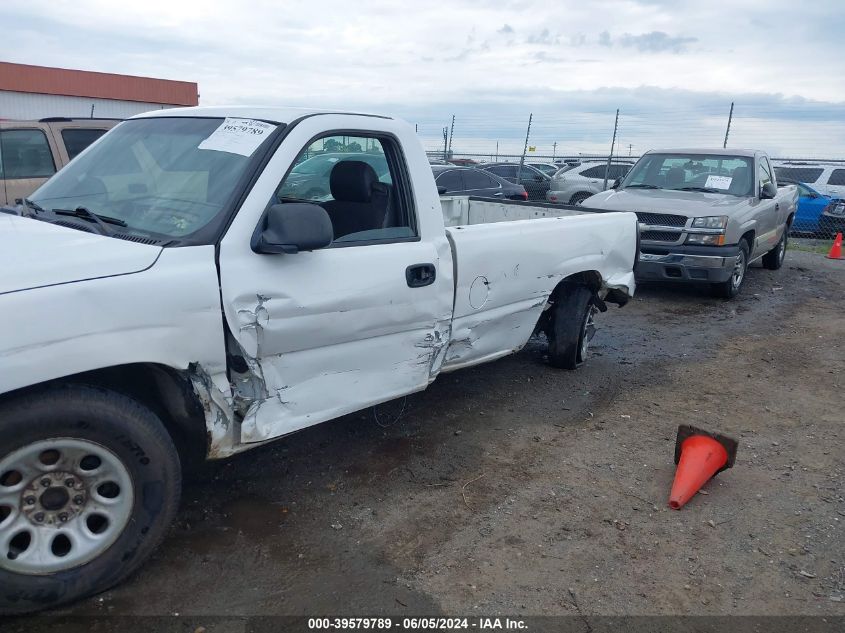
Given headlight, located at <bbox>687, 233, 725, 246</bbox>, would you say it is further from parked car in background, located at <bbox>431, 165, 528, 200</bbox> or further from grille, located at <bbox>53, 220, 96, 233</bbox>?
grille, located at <bbox>53, 220, 96, 233</bbox>

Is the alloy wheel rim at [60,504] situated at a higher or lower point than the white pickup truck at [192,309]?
lower

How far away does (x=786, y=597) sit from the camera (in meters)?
3.17

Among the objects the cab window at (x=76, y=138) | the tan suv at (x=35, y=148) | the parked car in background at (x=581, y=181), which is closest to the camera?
the tan suv at (x=35, y=148)

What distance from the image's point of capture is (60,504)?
2.80 m

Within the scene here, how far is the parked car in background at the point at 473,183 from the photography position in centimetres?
1486

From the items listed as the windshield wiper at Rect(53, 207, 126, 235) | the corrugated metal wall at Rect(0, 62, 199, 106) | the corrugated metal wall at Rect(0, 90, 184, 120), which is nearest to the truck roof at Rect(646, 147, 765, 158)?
the windshield wiper at Rect(53, 207, 126, 235)

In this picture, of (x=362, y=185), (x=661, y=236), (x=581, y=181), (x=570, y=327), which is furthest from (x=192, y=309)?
(x=581, y=181)

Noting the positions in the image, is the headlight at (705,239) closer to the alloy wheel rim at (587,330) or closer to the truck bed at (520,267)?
the truck bed at (520,267)

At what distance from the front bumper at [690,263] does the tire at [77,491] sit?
23.0ft

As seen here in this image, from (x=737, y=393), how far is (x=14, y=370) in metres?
5.17

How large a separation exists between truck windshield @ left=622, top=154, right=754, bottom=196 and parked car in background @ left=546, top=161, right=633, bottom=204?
7444mm

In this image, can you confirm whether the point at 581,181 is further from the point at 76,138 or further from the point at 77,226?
the point at 77,226

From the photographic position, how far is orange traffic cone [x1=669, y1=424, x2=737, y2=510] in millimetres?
3961

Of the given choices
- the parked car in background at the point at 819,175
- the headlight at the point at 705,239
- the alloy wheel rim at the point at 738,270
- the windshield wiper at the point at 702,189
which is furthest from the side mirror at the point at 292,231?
the parked car in background at the point at 819,175
